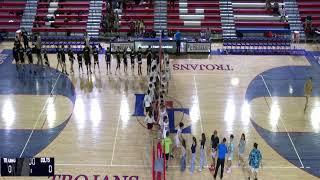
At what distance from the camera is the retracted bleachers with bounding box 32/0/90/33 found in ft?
122

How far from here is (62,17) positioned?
38062 mm

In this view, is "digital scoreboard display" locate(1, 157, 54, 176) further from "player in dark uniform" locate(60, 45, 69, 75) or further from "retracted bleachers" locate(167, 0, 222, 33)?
"retracted bleachers" locate(167, 0, 222, 33)

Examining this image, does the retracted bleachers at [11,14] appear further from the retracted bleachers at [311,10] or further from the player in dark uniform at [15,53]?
the retracted bleachers at [311,10]

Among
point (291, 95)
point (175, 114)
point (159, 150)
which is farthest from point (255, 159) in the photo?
point (291, 95)

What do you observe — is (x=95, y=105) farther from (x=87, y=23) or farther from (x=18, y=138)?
(x=87, y=23)

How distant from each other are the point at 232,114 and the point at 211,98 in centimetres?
195

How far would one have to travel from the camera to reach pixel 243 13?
3853 cm

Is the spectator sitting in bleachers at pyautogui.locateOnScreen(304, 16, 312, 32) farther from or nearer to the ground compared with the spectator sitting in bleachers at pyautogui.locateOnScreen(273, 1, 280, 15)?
nearer to the ground

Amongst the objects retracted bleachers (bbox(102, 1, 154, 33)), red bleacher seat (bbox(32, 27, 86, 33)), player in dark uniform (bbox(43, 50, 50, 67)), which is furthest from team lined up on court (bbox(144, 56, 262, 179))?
red bleacher seat (bbox(32, 27, 86, 33))

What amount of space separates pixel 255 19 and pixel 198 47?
700 centimetres

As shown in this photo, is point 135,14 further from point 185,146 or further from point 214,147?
Result: point 214,147

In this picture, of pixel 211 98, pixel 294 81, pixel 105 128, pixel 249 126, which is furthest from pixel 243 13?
pixel 105 128

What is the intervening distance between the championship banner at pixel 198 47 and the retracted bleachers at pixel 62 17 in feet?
27.4

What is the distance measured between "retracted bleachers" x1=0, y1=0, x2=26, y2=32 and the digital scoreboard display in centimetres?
2052
